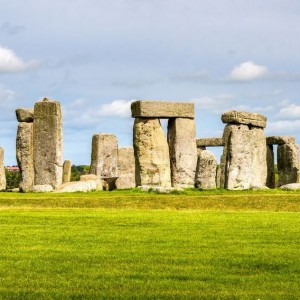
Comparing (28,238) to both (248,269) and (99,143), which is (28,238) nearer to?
(248,269)

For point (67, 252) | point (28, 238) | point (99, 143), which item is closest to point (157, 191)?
point (99, 143)

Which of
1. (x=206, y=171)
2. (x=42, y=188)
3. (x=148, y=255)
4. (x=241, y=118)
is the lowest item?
(x=148, y=255)

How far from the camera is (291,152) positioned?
4100cm

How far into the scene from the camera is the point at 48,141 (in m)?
33.9

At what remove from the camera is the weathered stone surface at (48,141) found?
33688 millimetres

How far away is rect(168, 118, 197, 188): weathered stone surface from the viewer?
35156mm

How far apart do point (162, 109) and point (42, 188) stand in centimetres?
616

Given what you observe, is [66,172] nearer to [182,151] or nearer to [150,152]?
[182,151]

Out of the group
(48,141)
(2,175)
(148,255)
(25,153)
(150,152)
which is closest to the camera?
(148,255)

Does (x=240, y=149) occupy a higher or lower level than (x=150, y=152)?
higher

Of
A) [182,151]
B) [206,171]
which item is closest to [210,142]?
[182,151]

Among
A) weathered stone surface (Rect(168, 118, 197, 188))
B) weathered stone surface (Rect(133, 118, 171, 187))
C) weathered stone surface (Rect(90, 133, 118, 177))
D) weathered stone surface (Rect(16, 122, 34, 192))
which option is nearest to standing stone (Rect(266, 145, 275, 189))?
weathered stone surface (Rect(168, 118, 197, 188))

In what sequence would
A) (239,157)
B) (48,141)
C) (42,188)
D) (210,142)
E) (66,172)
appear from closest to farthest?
(42,188) < (48,141) < (239,157) < (66,172) < (210,142)

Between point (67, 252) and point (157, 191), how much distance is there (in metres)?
17.2
